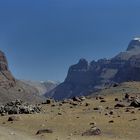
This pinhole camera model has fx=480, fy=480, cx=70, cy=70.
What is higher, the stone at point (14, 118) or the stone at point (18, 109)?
the stone at point (18, 109)

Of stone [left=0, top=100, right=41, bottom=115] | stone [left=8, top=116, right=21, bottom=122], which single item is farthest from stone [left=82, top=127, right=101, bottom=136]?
stone [left=0, top=100, right=41, bottom=115]

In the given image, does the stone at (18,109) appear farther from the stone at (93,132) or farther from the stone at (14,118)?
the stone at (93,132)

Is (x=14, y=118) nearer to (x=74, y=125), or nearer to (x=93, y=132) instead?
(x=74, y=125)

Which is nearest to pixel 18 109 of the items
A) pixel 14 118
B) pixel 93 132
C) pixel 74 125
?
pixel 14 118

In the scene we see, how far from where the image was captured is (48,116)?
35.3 metres

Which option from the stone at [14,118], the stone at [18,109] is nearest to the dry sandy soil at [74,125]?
the stone at [14,118]

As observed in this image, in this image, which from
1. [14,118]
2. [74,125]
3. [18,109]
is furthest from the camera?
[18,109]

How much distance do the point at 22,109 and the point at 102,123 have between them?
9660 millimetres

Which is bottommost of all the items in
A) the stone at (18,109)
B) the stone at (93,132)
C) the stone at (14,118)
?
the stone at (93,132)

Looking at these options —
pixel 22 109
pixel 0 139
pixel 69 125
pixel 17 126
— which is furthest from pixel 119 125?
pixel 22 109

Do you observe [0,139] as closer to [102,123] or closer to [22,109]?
[102,123]

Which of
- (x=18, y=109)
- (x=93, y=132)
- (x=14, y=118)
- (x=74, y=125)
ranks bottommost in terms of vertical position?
(x=93, y=132)

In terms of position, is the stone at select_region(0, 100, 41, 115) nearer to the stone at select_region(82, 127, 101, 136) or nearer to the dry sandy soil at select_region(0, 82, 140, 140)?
the dry sandy soil at select_region(0, 82, 140, 140)

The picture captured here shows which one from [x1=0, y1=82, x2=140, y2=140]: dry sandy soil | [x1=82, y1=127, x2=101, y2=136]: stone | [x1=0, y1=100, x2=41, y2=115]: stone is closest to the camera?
[x1=0, y1=82, x2=140, y2=140]: dry sandy soil
